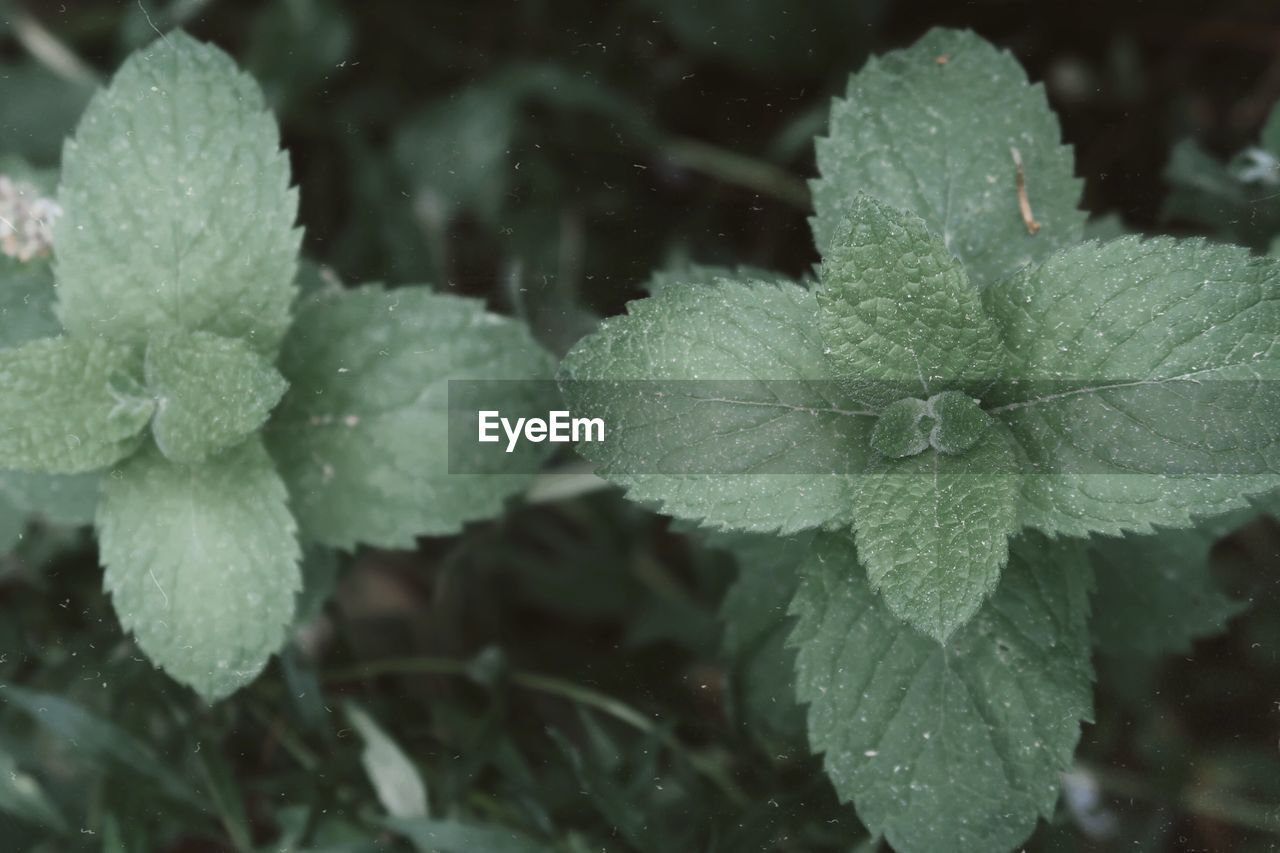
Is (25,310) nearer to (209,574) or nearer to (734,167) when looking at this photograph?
(209,574)

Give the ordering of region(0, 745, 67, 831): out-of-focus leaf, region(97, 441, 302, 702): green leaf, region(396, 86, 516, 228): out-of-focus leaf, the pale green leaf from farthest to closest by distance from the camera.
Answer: region(396, 86, 516, 228): out-of-focus leaf, region(0, 745, 67, 831): out-of-focus leaf, the pale green leaf, region(97, 441, 302, 702): green leaf

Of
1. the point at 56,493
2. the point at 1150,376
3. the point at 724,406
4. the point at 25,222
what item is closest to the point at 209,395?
the point at 56,493

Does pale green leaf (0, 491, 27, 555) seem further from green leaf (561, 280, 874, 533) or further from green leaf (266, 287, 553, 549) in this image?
green leaf (561, 280, 874, 533)

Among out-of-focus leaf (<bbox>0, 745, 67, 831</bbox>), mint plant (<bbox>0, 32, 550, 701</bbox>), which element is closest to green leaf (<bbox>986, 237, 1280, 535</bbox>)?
→ mint plant (<bbox>0, 32, 550, 701</bbox>)

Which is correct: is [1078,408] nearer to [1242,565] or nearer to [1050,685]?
[1050,685]

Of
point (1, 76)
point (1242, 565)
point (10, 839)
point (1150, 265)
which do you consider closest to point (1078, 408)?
point (1150, 265)

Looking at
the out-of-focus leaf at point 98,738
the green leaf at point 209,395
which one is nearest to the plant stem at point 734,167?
the green leaf at point 209,395
